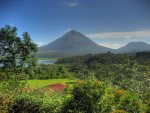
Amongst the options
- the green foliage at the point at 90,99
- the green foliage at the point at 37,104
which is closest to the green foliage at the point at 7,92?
the green foliage at the point at 37,104

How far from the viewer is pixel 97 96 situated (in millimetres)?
9266

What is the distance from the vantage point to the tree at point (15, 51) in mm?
28922

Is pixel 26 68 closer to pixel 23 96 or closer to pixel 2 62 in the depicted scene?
pixel 2 62

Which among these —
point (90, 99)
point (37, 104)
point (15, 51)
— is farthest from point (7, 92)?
point (15, 51)

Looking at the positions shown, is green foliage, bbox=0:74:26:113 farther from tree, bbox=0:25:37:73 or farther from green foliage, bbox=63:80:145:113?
tree, bbox=0:25:37:73

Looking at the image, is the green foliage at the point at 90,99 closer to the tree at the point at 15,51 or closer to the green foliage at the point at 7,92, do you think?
the green foliage at the point at 7,92

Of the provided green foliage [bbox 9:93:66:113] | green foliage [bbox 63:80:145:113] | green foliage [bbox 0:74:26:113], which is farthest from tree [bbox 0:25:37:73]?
green foliage [bbox 63:80:145:113]

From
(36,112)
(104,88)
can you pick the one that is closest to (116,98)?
(104,88)

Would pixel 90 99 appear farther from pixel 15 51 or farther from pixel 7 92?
pixel 15 51

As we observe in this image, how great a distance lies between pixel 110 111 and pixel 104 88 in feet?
3.40

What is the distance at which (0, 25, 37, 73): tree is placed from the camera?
28.9 m

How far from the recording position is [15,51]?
29.7 meters

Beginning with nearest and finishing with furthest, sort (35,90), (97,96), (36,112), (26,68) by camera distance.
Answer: (97,96) → (36,112) → (35,90) → (26,68)

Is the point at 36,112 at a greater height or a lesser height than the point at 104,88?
lesser
